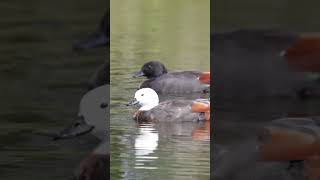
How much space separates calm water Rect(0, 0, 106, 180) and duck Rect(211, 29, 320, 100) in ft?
0.49

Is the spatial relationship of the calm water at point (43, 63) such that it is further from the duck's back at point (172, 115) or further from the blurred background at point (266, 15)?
the duck's back at point (172, 115)

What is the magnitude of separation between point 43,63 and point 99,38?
7 cm

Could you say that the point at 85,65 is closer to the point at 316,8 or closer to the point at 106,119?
the point at 106,119

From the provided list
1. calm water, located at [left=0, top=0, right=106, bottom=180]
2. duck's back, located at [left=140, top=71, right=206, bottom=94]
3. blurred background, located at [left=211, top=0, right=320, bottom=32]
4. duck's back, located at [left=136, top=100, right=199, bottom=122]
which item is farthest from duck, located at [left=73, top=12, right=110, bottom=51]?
duck's back, located at [left=140, top=71, right=206, bottom=94]

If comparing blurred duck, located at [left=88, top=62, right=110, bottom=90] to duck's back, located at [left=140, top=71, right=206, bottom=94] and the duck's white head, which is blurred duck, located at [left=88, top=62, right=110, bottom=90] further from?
duck's back, located at [left=140, top=71, right=206, bottom=94]

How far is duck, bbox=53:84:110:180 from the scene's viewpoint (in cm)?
69

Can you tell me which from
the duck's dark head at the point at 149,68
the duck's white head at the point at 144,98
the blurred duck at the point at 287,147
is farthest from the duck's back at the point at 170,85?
the blurred duck at the point at 287,147

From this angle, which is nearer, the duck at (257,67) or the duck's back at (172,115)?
the duck at (257,67)

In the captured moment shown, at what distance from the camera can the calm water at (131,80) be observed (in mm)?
891

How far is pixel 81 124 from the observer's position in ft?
2.31

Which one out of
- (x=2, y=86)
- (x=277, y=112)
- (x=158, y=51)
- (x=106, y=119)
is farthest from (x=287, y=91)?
(x=158, y=51)

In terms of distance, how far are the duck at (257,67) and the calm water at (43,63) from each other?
0.15m

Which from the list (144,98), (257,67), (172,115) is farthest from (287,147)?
(144,98)

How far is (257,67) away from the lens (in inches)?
27.7
